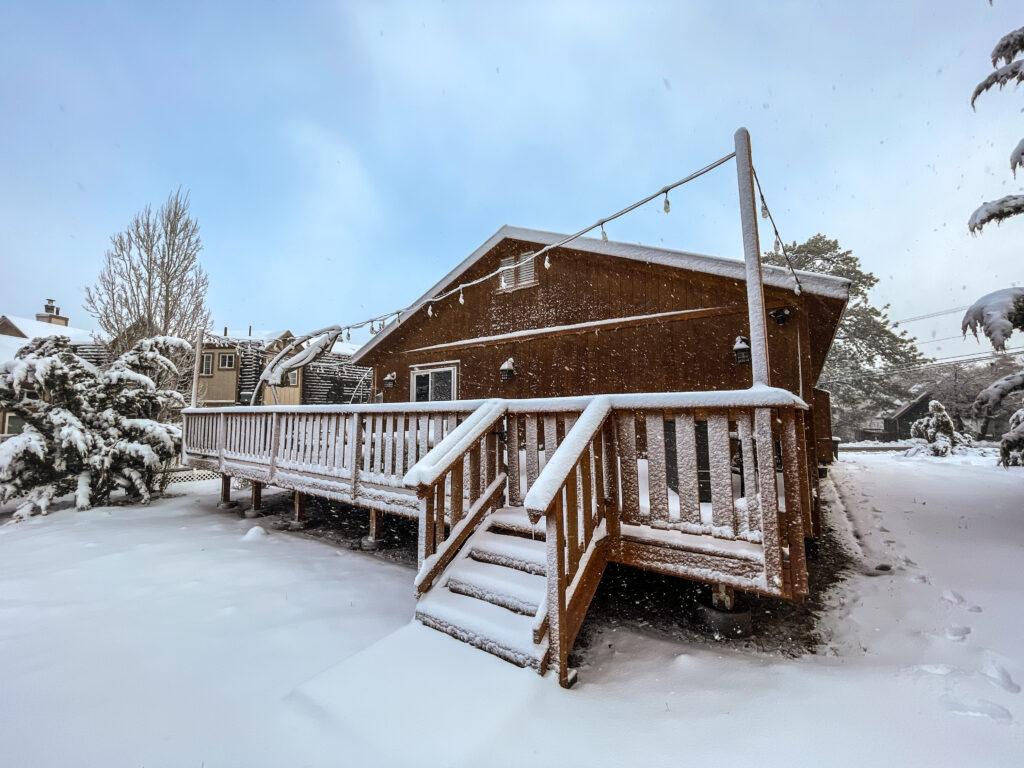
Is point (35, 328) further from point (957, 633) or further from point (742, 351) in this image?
point (957, 633)

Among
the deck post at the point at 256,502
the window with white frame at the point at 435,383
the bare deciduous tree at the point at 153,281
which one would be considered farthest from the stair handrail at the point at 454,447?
the bare deciduous tree at the point at 153,281

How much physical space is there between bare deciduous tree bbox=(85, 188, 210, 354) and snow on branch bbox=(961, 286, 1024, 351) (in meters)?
15.8

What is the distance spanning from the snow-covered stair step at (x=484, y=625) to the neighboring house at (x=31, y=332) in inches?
792

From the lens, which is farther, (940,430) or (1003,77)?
(940,430)

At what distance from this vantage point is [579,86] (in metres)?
23.2

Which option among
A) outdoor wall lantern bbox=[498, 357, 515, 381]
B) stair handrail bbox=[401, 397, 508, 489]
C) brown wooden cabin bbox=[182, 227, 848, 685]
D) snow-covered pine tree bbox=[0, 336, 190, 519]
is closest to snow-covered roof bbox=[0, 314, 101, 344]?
snow-covered pine tree bbox=[0, 336, 190, 519]

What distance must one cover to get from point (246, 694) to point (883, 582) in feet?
15.5

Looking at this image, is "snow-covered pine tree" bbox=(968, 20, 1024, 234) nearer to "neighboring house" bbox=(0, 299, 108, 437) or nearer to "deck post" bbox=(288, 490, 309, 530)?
"deck post" bbox=(288, 490, 309, 530)

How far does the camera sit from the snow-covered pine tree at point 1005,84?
472 centimetres

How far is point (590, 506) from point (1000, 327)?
15.7ft

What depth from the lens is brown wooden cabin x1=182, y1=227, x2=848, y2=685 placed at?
248 cm

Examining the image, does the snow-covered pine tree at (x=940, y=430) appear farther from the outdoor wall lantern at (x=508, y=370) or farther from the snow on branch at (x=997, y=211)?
the outdoor wall lantern at (x=508, y=370)

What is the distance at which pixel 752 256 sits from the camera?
316 centimetres

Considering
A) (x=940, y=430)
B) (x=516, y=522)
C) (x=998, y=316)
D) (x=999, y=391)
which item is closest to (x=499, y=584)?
(x=516, y=522)
